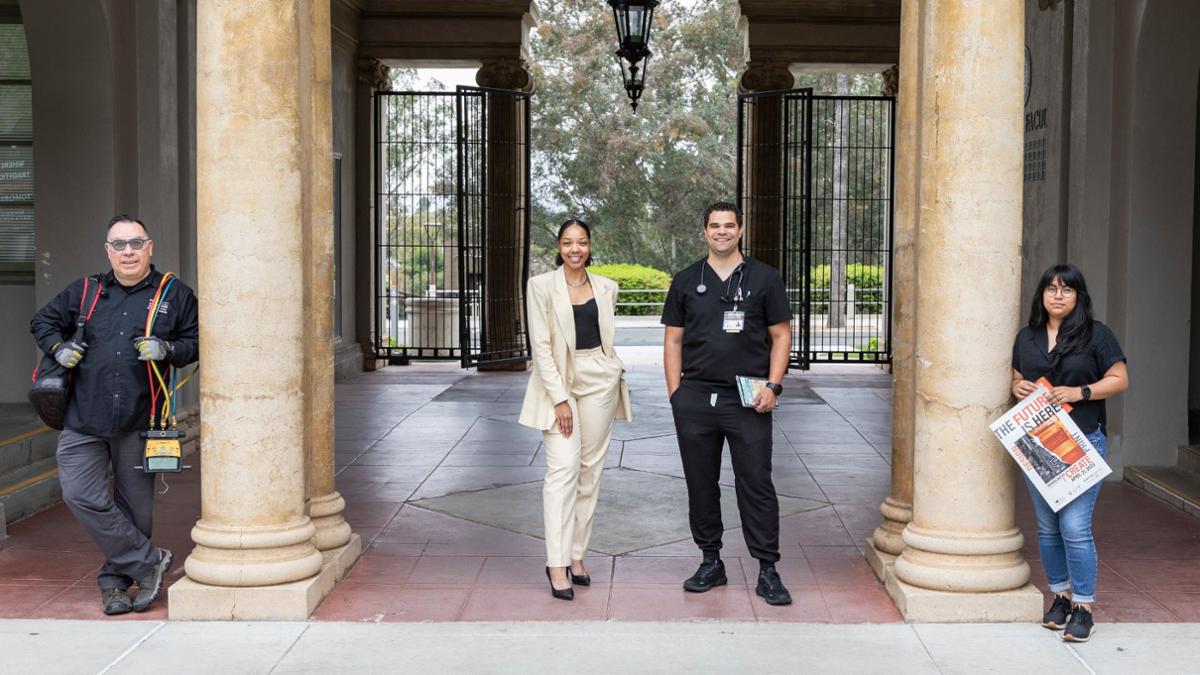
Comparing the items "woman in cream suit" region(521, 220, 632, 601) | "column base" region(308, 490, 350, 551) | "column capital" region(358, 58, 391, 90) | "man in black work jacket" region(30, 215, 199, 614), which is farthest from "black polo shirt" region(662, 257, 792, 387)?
"column capital" region(358, 58, 391, 90)

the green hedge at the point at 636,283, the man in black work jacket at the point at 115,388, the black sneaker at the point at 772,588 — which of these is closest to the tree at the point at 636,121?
the green hedge at the point at 636,283

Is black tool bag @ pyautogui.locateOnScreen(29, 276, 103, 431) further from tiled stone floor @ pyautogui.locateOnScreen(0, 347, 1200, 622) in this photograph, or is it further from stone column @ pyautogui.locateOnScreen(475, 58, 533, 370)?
stone column @ pyautogui.locateOnScreen(475, 58, 533, 370)

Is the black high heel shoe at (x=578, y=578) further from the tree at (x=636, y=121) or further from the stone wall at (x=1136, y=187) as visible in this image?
the tree at (x=636, y=121)

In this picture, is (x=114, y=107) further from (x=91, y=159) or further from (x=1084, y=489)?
(x=1084, y=489)

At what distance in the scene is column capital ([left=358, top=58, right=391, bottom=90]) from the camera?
54.5ft

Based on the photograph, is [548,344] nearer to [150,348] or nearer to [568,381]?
[568,381]

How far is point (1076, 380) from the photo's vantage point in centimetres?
533

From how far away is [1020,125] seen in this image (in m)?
5.59

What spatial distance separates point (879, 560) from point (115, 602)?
3468mm

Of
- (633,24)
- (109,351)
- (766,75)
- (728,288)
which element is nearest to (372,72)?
(766,75)

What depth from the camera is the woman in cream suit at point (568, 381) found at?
584cm

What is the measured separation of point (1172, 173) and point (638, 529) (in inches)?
173

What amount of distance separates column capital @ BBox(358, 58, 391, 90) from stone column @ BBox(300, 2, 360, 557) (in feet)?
34.3

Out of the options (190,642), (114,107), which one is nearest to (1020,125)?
(190,642)
